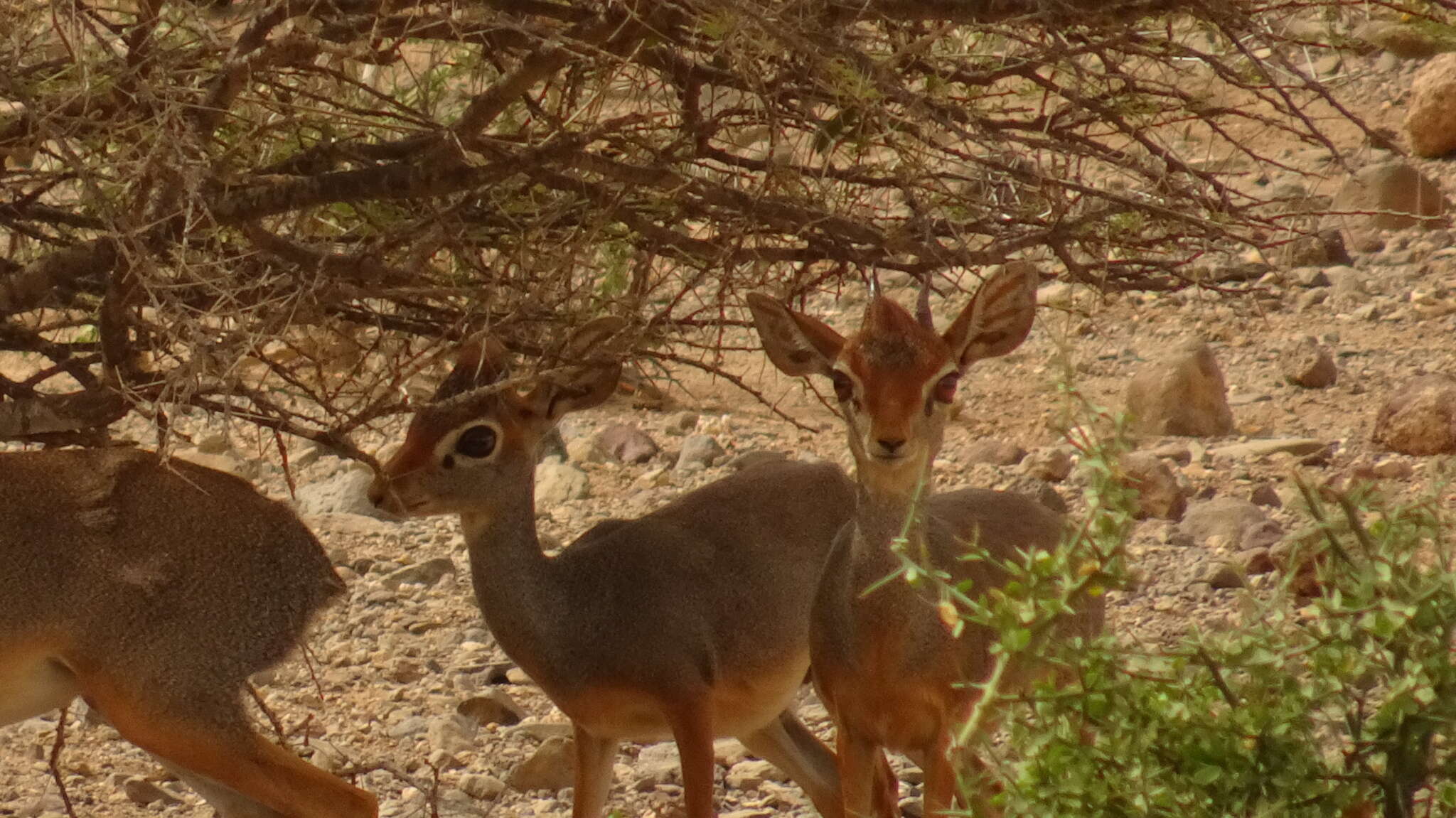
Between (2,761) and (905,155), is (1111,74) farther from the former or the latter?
(2,761)

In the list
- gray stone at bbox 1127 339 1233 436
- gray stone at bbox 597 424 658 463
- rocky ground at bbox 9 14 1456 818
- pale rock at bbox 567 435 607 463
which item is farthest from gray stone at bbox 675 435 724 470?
gray stone at bbox 1127 339 1233 436

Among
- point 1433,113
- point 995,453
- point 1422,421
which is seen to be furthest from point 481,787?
point 1433,113

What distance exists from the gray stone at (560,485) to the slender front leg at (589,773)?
2.97m

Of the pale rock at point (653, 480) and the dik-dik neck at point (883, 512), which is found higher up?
the pale rock at point (653, 480)

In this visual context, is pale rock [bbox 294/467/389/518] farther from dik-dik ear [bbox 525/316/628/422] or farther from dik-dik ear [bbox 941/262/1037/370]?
dik-dik ear [bbox 941/262/1037/370]

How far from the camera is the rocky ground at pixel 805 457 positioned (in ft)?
20.6

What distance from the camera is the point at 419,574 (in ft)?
25.6

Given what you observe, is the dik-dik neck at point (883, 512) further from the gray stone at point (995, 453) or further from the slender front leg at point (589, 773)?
the gray stone at point (995, 453)

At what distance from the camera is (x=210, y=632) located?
16.8ft

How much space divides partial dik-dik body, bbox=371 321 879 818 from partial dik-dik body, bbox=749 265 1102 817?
1.60 feet

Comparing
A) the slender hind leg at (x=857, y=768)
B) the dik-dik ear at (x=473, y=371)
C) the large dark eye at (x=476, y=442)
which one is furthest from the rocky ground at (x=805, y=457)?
the slender hind leg at (x=857, y=768)

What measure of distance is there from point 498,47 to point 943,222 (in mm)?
1211

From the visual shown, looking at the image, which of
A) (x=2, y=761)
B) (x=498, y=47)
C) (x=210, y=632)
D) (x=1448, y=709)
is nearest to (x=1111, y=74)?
(x=498, y=47)

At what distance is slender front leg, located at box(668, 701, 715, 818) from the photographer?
5.29 m
